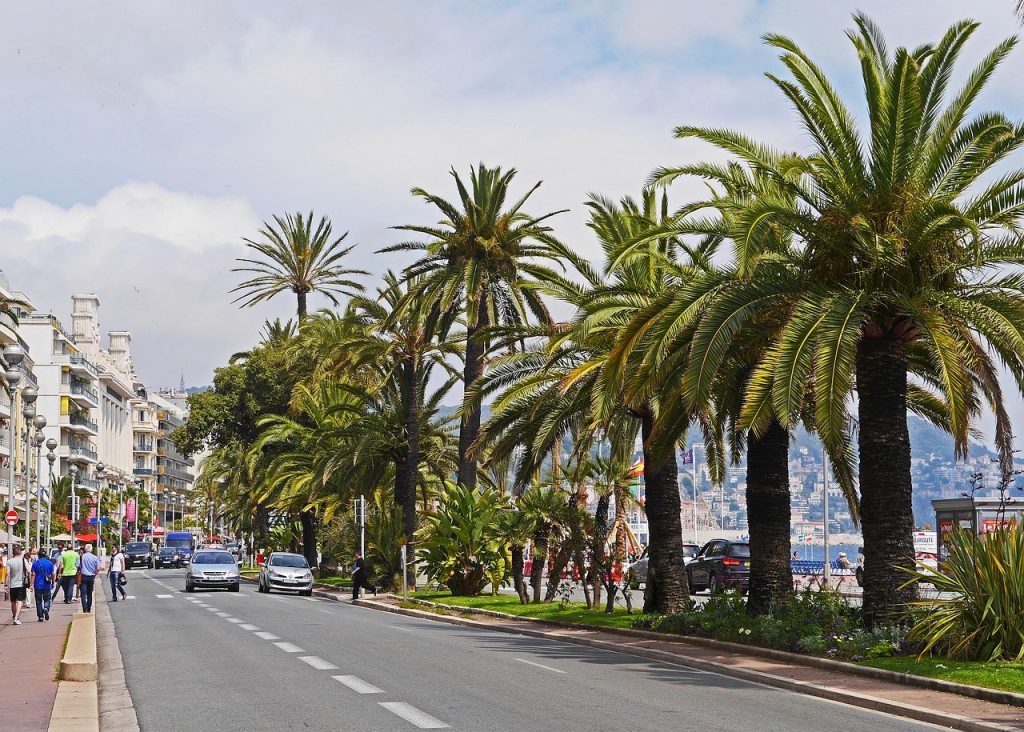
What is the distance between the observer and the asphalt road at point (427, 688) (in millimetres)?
12109

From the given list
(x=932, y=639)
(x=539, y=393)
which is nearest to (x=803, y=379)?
(x=932, y=639)

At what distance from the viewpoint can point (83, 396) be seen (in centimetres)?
12056

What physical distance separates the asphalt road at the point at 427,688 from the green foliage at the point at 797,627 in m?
1.96

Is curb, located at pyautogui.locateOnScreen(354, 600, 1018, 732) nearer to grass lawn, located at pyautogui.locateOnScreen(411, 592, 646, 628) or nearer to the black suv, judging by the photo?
grass lawn, located at pyautogui.locateOnScreen(411, 592, 646, 628)

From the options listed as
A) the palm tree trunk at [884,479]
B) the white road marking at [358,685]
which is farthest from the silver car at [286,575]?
the white road marking at [358,685]

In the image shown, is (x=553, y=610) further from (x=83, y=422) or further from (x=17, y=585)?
(x=83, y=422)

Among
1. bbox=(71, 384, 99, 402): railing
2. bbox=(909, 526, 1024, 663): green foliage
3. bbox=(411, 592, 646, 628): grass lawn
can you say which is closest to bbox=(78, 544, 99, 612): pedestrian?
bbox=(411, 592, 646, 628): grass lawn

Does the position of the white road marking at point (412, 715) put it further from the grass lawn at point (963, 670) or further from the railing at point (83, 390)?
the railing at point (83, 390)

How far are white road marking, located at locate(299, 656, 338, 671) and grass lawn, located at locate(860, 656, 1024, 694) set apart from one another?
7184mm

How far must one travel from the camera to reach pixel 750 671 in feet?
56.6

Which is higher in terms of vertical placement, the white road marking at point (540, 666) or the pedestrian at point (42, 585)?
the pedestrian at point (42, 585)

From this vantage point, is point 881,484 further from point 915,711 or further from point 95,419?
point 95,419

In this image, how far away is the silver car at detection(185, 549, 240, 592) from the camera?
47.9 metres

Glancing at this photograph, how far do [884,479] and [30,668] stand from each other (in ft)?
40.9
